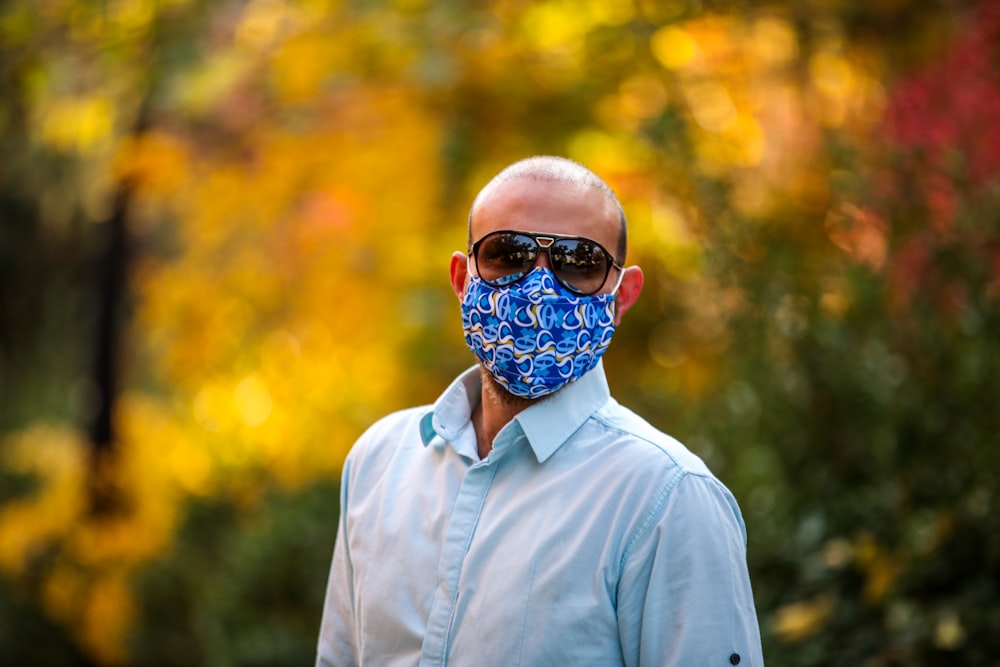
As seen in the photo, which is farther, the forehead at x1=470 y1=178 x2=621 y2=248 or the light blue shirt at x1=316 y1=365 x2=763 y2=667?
the forehead at x1=470 y1=178 x2=621 y2=248

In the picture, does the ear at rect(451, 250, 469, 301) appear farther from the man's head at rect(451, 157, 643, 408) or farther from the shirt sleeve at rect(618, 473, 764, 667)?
the shirt sleeve at rect(618, 473, 764, 667)

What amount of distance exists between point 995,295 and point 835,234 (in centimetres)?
129

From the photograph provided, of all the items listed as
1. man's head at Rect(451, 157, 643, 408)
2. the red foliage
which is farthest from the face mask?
the red foliage

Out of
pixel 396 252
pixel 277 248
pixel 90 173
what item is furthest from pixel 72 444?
pixel 396 252

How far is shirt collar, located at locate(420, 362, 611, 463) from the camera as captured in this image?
212 cm

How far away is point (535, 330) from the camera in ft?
7.13

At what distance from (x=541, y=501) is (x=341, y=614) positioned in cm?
71

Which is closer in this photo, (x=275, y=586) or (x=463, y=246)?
(x=275, y=586)

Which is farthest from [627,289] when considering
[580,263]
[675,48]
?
[675,48]

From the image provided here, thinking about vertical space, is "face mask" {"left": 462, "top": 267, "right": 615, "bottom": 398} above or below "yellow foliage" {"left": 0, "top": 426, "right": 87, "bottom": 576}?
above

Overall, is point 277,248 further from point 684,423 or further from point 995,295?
point 995,295

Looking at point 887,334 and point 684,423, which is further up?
point 887,334

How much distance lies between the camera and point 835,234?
5527 millimetres

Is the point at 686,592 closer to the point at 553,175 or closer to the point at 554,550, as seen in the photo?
the point at 554,550
